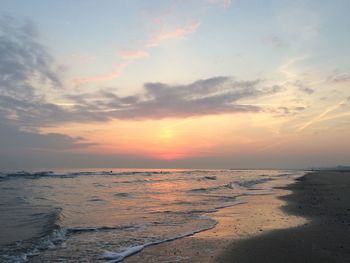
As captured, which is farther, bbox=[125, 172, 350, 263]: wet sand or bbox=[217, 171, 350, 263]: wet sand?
bbox=[125, 172, 350, 263]: wet sand

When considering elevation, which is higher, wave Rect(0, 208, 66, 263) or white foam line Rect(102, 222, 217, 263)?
wave Rect(0, 208, 66, 263)

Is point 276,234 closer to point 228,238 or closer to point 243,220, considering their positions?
point 228,238

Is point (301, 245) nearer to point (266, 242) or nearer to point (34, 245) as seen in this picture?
point (266, 242)

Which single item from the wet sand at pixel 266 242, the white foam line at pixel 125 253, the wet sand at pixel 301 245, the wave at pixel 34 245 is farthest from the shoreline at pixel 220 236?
the wave at pixel 34 245

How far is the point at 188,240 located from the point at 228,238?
4.33 ft

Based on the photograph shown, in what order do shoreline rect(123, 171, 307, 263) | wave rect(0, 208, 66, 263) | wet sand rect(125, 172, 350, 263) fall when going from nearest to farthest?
wet sand rect(125, 172, 350, 263)
shoreline rect(123, 171, 307, 263)
wave rect(0, 208, 66, 263)

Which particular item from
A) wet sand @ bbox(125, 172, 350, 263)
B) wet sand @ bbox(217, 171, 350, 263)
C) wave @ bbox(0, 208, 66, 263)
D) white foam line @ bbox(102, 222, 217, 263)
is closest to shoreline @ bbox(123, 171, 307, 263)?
wet sand @ bbox(125, 172, 350, 263)

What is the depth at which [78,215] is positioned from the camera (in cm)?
1791

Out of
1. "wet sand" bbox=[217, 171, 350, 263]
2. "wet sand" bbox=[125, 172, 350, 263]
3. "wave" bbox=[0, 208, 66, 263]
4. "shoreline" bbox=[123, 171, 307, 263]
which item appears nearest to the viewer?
"wet sand" bbox=[217, 171, 350, 263]

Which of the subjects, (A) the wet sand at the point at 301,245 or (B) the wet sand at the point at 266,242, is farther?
(B) the wet sand at the point at 266,242

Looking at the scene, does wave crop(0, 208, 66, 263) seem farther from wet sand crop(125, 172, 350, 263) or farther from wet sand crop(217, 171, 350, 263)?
wet sand crop(217, 171, 350, 263)

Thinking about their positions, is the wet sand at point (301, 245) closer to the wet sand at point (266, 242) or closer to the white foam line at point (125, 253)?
the wet sand at point (266, 242)

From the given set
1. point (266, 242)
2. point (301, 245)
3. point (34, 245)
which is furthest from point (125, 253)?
point (301, 245)

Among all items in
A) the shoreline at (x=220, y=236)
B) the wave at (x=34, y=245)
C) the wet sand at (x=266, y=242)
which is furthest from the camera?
the wave at (x=34, y=245)
